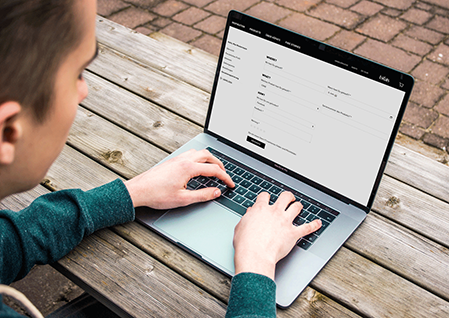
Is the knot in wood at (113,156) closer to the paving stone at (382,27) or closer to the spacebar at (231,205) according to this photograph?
the spacebar at (231,205)

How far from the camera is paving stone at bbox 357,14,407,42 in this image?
3.39 meters

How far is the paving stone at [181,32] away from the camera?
337 cm

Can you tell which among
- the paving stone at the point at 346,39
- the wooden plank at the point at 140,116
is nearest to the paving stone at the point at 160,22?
the paving stone at the point at 346,39

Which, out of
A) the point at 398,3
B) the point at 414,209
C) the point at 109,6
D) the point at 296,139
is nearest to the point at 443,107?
the point at 398,3

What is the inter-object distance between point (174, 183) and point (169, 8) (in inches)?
116

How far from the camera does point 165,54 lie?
178cm

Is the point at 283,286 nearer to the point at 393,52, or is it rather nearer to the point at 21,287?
the point at 21,287

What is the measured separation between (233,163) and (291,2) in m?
2.93

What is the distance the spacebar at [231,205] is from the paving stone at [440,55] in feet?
8.82

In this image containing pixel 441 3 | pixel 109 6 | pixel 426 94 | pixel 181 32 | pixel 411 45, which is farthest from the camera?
pixel 441 3

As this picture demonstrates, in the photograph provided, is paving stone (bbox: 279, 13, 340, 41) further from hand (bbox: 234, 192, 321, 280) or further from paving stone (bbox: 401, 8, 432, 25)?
hand (bbox: 234, 192, 321, 280)

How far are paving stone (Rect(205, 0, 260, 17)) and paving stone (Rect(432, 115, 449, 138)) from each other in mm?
1801

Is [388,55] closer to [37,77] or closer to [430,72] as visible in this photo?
[430,72]

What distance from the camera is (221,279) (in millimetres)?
972
